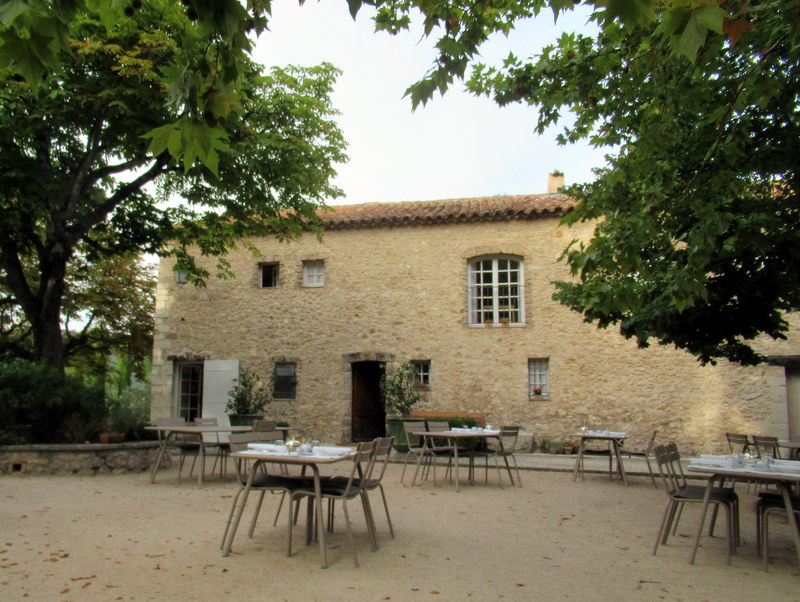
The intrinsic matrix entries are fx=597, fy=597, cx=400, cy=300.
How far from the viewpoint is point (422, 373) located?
13.2 meters

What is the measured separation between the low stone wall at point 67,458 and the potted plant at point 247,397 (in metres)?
4.14

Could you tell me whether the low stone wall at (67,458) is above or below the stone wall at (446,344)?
below

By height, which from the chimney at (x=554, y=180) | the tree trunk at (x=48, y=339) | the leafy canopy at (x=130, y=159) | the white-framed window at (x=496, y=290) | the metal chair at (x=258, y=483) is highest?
the chimney at (x=554, y=180)

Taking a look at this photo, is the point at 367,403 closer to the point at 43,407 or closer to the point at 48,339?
the point at 48,339

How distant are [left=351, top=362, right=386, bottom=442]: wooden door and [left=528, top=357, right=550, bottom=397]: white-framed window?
335cm

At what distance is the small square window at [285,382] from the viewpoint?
13797 mm

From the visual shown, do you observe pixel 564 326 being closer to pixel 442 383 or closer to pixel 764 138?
pixel 442 383

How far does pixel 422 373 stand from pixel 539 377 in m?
2.52

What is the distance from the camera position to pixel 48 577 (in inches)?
149

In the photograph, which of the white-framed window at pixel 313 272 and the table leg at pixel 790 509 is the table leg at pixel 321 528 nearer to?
the table leg at pixel 790 509

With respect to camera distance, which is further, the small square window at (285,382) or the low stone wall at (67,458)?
the small square window at (285,382)

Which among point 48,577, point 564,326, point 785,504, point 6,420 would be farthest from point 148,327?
point 785,504

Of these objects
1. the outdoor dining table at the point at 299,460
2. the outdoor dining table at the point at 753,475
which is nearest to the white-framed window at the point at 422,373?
the outdoor dining table at the point at 299,460

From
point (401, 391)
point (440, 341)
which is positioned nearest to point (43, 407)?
point (401, 391)
